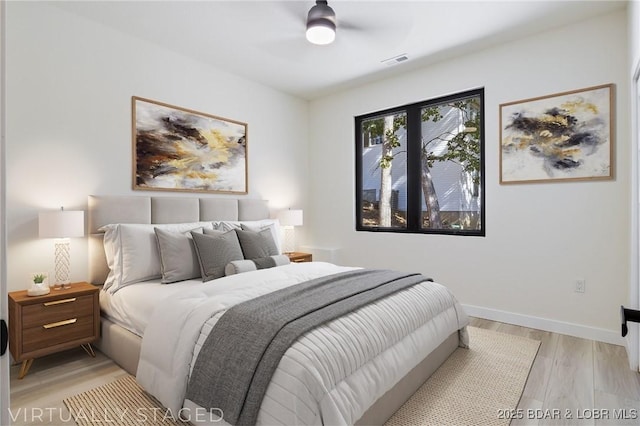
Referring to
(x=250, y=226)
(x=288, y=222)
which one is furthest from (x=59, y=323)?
A: (x=288, y=222)

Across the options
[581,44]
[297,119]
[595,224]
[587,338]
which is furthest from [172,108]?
[587,338]

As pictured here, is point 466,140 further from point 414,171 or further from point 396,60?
point 396,60

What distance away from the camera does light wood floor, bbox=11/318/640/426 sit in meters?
1.90

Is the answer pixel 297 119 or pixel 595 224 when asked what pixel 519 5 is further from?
pixel 297 119

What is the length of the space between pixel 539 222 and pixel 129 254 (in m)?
3.66

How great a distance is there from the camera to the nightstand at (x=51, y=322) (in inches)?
88.2

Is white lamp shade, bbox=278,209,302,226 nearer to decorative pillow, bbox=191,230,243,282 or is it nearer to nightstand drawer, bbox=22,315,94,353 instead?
decorative pillow, bbox=191,230,243,282

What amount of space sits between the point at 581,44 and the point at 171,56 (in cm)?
391

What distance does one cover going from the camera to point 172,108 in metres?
3.49

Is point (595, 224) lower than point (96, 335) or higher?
higher

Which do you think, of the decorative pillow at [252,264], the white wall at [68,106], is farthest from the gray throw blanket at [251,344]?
the white wall at [68,106]

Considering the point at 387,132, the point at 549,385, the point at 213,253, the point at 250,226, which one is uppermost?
the point at 387,132

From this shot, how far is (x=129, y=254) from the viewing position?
269cm

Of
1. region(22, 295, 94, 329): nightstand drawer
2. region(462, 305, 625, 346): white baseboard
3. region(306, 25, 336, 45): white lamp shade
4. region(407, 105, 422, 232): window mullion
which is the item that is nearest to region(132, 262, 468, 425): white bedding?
region(22, 295, 94, 329): nightstand drawer
